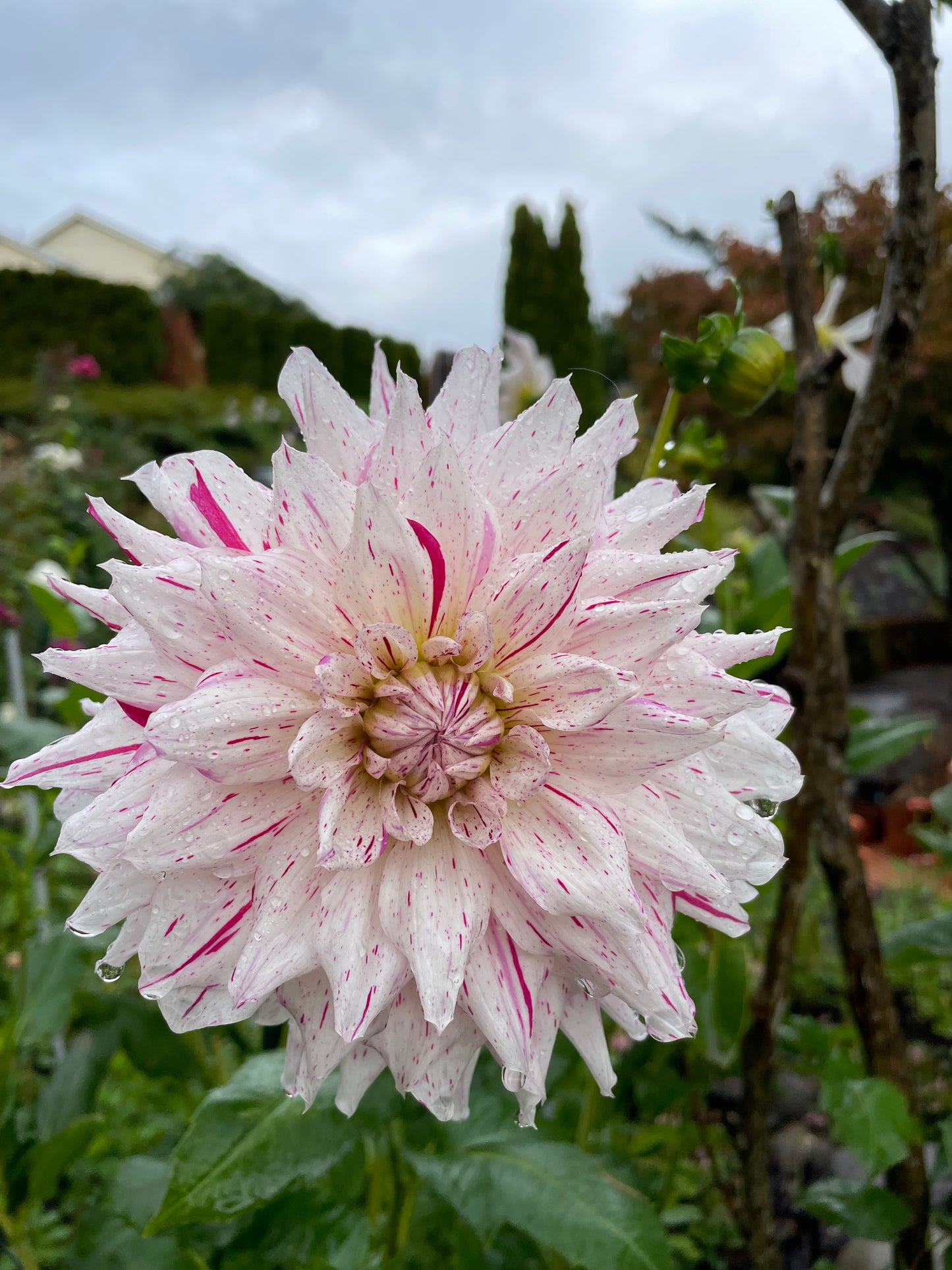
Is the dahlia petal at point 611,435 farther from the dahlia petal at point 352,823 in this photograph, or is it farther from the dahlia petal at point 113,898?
the dahlia petal at point 113,898

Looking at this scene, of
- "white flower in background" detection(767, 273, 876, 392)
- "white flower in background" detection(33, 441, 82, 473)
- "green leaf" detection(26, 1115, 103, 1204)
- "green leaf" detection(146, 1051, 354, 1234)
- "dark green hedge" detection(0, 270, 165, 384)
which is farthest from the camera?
"dark green hedge" detection(0, 270, 165, 384)

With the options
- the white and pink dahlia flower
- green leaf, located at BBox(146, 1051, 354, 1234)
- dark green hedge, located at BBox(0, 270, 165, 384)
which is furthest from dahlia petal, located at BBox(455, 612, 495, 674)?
dark green hedge, located at BBox(0, 270, 165, 384)

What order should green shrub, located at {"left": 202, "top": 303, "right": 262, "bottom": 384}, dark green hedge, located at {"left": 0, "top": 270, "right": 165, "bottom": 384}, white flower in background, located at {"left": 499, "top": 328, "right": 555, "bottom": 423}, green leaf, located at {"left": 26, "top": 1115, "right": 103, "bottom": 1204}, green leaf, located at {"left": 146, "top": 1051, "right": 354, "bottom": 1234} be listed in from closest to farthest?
1. green leaf, located at {"left": 146, "top": 1051, "right": 354, "bottom": 1234}
2. green leaf, located at {"left": 26, "top": 1115, "right": 103, "bottom": 1204}
3. white flower in background, located at {"left": 499, "top": 328, "right": 555, "bottom": 423}
4. dark green hedge, located at {"left": 0, "top": 270, "right": 165, "bottom": 384}
5. green shrub, located at {"left": 202, "top": 303, "right": 262, "bottom": 384}

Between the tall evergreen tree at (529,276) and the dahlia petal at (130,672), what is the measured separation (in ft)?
34.2

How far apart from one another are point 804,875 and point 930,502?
10.7 meters

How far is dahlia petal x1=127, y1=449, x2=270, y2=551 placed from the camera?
2.03 feet

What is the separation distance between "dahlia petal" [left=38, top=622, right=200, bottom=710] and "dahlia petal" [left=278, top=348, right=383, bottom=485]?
178mm

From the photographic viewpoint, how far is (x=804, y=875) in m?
1.18

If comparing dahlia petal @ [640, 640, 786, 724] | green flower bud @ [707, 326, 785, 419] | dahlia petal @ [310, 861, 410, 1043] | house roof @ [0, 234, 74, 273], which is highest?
house roof @ [0, 234, 74, 273]

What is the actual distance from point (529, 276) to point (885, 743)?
10266mm

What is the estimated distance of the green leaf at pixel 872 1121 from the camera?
1.05 metres

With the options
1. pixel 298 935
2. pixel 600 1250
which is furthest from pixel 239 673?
pixel 600 1250

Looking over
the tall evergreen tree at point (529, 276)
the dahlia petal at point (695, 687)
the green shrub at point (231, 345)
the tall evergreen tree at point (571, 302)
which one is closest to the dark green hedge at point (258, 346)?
the green shrub at point (231, 345)

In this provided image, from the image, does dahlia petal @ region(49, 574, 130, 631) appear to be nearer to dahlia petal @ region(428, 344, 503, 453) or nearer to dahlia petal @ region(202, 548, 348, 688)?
dahlia petal @ region(202, 548, 348, 688)
